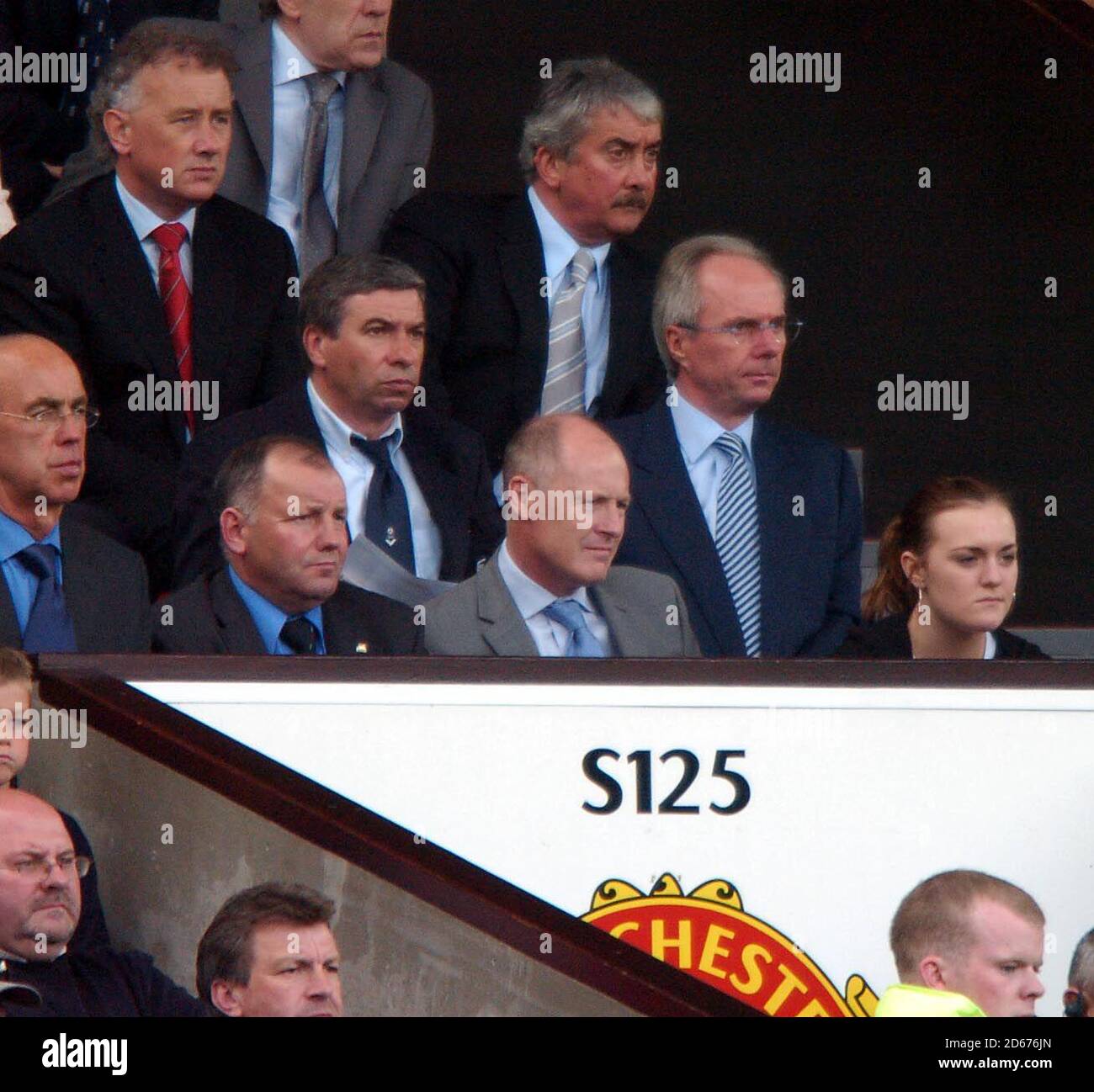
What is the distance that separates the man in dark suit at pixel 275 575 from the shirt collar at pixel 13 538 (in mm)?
308

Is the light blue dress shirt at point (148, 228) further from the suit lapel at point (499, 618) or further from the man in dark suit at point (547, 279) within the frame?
the suit lapel at point (499, 618)

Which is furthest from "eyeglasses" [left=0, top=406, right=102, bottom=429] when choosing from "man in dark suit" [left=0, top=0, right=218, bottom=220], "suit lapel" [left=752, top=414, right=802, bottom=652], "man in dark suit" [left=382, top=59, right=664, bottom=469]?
"suit lapel" [left=752, top=414, right=802, bottom=652]

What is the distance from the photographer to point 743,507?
20.5 feet

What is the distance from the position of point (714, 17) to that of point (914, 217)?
2.83 feet

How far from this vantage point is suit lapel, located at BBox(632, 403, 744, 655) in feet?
20.2

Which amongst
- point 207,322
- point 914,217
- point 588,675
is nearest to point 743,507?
point 588,675

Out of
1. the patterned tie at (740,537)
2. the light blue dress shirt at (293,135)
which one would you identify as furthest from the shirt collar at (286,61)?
the patterned tie at (740,537)

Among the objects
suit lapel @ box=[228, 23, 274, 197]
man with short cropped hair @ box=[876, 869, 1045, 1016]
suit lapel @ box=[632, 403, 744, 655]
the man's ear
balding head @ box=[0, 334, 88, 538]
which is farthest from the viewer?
suit lapel @ box=[228, 23, 274, 197]

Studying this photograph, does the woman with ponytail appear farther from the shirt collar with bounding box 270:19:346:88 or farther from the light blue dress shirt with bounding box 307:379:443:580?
the shirt collar with bounding box 270:19:346:88

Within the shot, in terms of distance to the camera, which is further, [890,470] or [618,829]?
[890,470]

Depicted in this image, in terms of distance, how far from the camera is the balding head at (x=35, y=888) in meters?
5.03

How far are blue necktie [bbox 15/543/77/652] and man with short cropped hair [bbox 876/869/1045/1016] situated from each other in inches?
74.8

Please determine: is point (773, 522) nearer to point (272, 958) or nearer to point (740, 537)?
point (740, 537)
